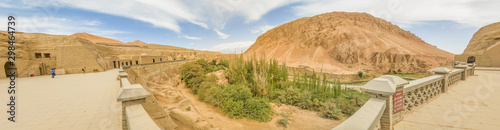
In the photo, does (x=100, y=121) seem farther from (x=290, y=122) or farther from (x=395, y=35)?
(x=395, y=35)

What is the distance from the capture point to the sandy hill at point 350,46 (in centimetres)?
2677

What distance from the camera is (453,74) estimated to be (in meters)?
6.63

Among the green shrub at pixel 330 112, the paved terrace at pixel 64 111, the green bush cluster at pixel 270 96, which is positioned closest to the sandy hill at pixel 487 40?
the green bush cluster at pixel 270 96

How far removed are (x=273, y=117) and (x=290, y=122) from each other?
88 centimetres

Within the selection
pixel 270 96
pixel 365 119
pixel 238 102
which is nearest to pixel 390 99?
pixel 365 119

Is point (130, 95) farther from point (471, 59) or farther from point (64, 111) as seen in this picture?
point (471, 59)

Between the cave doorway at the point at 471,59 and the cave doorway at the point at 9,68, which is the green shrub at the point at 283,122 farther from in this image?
the cave doorway at the point at 471,59

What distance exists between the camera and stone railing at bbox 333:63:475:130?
2.12m

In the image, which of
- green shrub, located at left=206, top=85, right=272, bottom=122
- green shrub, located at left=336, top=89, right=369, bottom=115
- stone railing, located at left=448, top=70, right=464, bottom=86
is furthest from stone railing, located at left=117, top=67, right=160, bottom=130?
stone railing, located at left=448, top=70, right=464, bottom=86

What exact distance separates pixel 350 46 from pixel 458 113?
106 feet

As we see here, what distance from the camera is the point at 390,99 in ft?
9.73

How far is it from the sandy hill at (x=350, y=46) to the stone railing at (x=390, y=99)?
20804 mm

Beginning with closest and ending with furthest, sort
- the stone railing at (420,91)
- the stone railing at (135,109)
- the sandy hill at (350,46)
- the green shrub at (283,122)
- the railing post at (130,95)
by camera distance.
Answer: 1. the stone railing at (135,109)
2. the railing post at (130,95)
3. the stone railing at (420,91)
4. the green shrub at (283,122)
5. the sandy hill at (350,46)

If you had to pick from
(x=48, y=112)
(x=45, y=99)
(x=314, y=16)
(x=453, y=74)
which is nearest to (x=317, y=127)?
(x=453, y=74)
